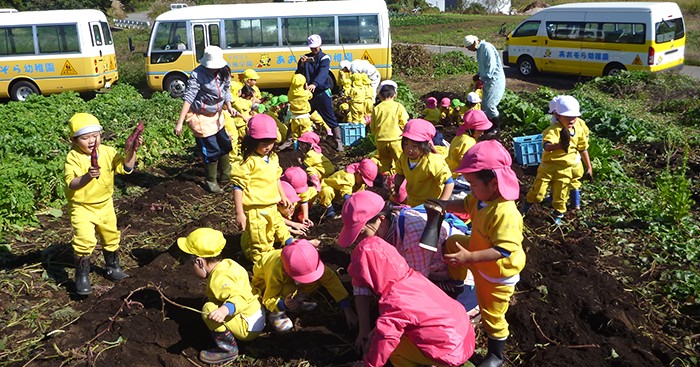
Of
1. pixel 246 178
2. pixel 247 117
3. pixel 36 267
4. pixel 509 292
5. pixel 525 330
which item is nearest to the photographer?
pixel 509 292

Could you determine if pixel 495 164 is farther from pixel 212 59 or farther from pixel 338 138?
pixel 338 138

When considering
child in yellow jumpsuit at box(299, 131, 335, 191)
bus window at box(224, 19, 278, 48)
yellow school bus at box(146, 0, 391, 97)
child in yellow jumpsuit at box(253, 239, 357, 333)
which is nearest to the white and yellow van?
yellow school bus at box(146, 0, 391, 97)

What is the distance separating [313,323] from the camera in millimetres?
4684

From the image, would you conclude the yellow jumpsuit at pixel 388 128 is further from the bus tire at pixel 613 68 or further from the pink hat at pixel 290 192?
the bus tire at pixel 613 68

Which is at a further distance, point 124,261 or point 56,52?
point 56,52

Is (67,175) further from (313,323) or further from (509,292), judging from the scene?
(509,292)

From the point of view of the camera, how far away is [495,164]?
11.8ft

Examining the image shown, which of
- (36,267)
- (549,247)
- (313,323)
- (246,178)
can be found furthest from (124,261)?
(549,247)

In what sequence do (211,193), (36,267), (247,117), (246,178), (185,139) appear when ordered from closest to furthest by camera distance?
(246,178), (36,267), (211,193), (247,117), (185,139)

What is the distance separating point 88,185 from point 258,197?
4.96 ft

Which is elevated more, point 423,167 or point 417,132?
point 417,132

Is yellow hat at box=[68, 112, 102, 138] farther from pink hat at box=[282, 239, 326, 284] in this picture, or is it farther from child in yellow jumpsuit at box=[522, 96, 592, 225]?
child in yellow jumpsuit at box=[522, 96, 592, 225]

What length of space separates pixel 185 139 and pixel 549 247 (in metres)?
6.92

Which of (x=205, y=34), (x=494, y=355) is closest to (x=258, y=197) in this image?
(x=494, y=355)
